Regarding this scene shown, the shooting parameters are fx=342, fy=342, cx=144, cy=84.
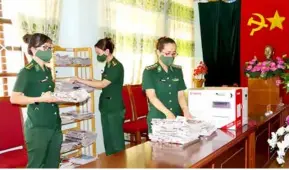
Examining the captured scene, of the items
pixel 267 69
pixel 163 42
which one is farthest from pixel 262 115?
pixel 163 42

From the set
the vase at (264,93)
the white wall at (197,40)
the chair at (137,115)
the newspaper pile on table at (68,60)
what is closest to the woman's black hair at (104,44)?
the newspaper pile on table at (68,60)

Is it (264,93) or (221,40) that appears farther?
(221,40)

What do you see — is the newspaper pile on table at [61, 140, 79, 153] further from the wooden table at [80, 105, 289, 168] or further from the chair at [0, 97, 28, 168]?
the wooden table at [80, 105, 289, 168]

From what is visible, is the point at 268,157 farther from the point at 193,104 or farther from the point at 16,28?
the point at 16,28

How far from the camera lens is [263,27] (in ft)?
18.7

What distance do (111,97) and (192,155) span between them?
1824mm

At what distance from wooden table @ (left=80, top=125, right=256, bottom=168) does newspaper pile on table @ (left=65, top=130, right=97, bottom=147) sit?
1.64 metres

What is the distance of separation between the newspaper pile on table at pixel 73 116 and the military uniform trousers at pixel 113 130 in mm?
229

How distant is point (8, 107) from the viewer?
293cm

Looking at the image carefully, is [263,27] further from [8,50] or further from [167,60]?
[8,50]

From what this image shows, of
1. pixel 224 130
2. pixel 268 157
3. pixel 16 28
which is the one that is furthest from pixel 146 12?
pixel 224 130

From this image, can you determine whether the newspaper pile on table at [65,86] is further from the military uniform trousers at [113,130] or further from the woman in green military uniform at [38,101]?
the woman in green military uniform at [38,101]

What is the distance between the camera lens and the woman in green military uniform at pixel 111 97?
3.38 metres

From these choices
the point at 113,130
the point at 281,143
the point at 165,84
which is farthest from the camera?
the point at 113,130
